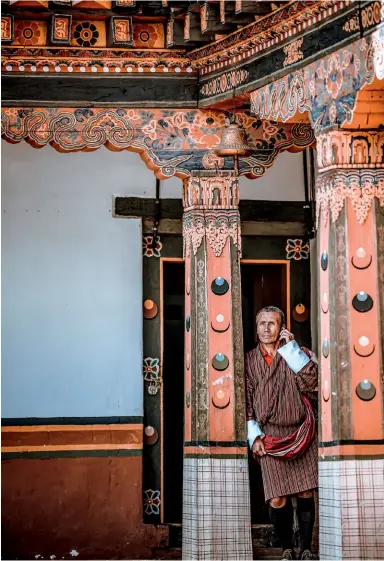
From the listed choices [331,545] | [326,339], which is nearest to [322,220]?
[326,339]

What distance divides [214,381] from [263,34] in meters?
2.20

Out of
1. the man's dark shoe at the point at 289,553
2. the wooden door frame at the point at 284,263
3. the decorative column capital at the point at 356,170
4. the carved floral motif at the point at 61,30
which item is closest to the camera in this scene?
the decorative column capital at the point at 356,170

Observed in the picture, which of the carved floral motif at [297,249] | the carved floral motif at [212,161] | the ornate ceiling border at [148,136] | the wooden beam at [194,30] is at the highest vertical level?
the wooden beam at [194,30]

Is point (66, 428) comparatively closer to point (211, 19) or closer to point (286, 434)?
point (286, 434)

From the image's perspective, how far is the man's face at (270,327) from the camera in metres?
9.55

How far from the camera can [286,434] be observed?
368 inches

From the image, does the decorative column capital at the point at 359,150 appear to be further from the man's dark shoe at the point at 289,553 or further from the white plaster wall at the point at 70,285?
the white plaster wall at the point at 70,285

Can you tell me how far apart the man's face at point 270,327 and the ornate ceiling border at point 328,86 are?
1.54 meters

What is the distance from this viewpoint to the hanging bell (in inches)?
346

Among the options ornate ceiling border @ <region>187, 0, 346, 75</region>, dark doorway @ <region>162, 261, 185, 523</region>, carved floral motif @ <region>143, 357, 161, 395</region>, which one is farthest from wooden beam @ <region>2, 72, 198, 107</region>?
carved floral motif @ <region>143, 357, 161, 395</region>

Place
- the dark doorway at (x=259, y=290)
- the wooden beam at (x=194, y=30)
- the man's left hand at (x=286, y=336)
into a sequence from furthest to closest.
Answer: the dark doorway at (x=259, y=290)
the man's left hand at (x=286, y=336)
the wooden beam at (x=194, y=30)

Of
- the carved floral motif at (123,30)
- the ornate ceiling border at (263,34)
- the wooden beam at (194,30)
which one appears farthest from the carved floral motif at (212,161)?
the carved floral motif at (123,30)

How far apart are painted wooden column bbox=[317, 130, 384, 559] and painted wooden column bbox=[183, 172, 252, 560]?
132cm

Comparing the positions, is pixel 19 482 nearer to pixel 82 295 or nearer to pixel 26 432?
pixel 26 432
